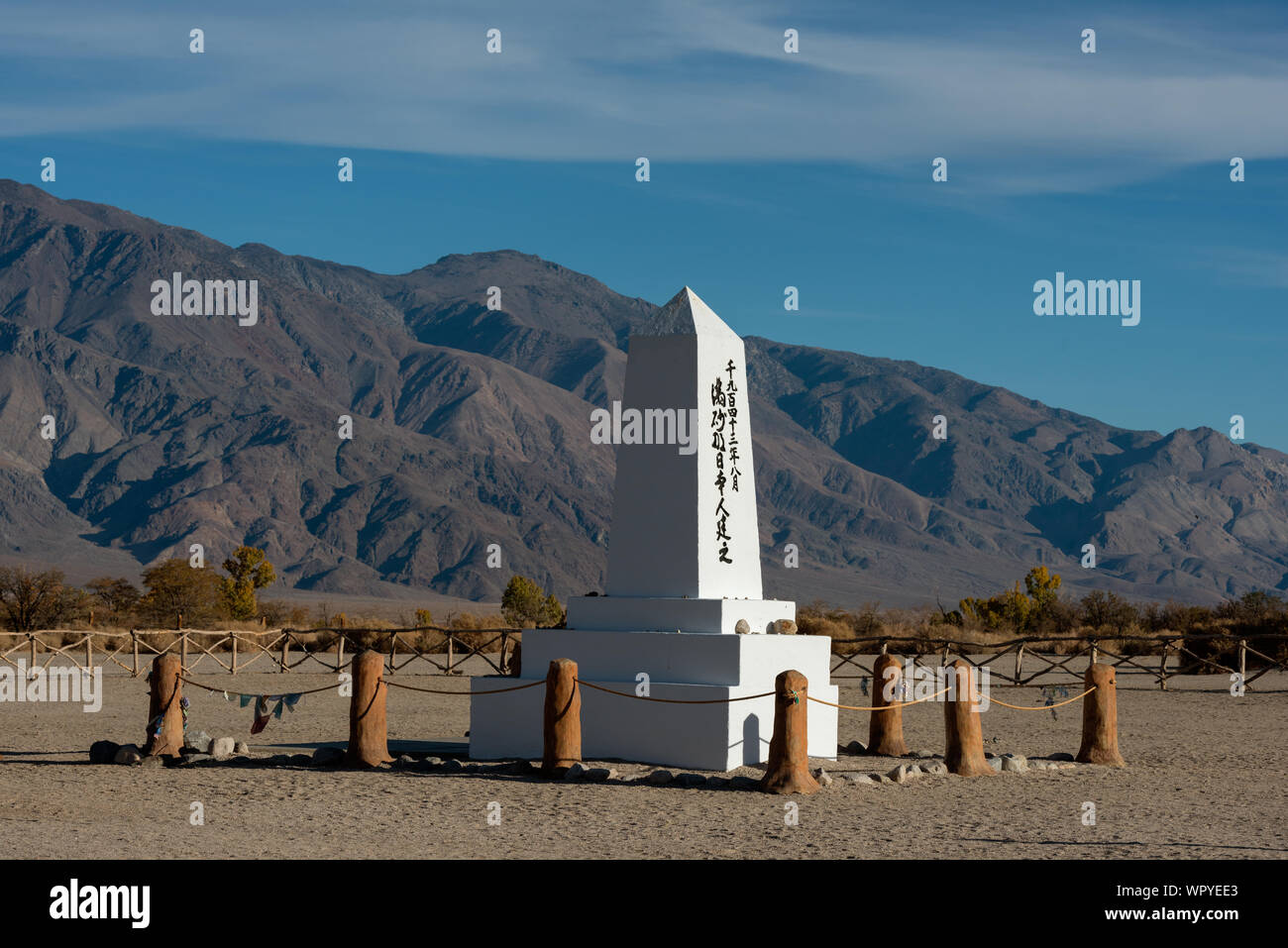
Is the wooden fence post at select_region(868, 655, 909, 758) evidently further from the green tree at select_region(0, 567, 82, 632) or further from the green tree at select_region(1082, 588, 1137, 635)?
the green tree at select_region(0, 567, 82, 632)

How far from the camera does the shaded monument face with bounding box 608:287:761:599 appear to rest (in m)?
15.7

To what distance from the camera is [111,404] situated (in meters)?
158

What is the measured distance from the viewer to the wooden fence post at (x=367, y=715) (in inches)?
584

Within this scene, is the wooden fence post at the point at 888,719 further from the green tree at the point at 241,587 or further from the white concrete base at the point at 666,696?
the green tree at the point at 241,587

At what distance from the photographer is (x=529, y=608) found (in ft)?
171

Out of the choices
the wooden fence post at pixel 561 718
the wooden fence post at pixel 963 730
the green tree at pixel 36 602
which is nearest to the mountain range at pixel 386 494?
the green tree at pixel 36 602

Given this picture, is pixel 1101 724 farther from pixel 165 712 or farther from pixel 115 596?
pixel 115 596

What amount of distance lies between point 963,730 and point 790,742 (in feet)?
8.25

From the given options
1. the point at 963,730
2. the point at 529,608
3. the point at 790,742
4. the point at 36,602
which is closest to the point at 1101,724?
the point at 963,730

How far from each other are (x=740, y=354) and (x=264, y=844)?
28.1 feet

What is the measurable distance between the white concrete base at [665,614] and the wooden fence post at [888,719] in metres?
1.74

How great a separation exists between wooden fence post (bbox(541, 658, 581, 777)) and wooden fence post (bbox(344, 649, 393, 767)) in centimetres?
194
